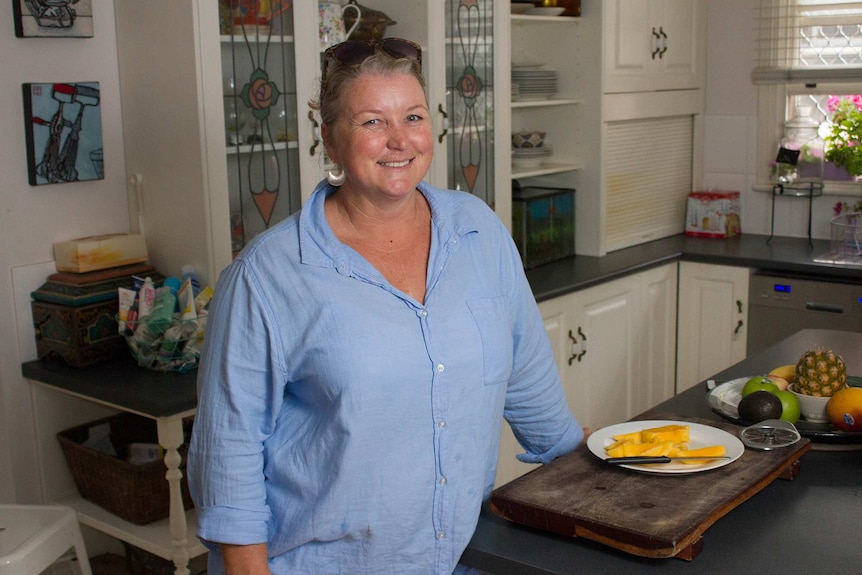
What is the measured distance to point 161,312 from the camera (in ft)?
8.77

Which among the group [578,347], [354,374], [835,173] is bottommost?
[578,347]

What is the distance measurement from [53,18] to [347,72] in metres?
1.50

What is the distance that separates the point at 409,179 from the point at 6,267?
63.0 inches

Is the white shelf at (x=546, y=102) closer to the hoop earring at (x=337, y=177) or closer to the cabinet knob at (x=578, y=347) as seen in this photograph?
the cabinet knob at (x=578, y=347)

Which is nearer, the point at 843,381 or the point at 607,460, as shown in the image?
the point at 607,460

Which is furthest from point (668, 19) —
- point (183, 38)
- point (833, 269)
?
point (183, 38)

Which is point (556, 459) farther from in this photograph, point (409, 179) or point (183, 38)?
point (183, 38)

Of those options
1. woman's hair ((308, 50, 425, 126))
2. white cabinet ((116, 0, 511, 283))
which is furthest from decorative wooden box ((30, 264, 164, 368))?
woman's hair ((308, 50, 425, 126))

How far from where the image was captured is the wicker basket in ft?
8.74

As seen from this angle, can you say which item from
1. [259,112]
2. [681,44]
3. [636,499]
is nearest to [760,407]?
[636,499]

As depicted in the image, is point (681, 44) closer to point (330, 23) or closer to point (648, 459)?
point (330, 23)

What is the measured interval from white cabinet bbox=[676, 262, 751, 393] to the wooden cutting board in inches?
92.6

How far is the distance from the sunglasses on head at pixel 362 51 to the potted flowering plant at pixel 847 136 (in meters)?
2.96

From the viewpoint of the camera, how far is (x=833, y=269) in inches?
147
